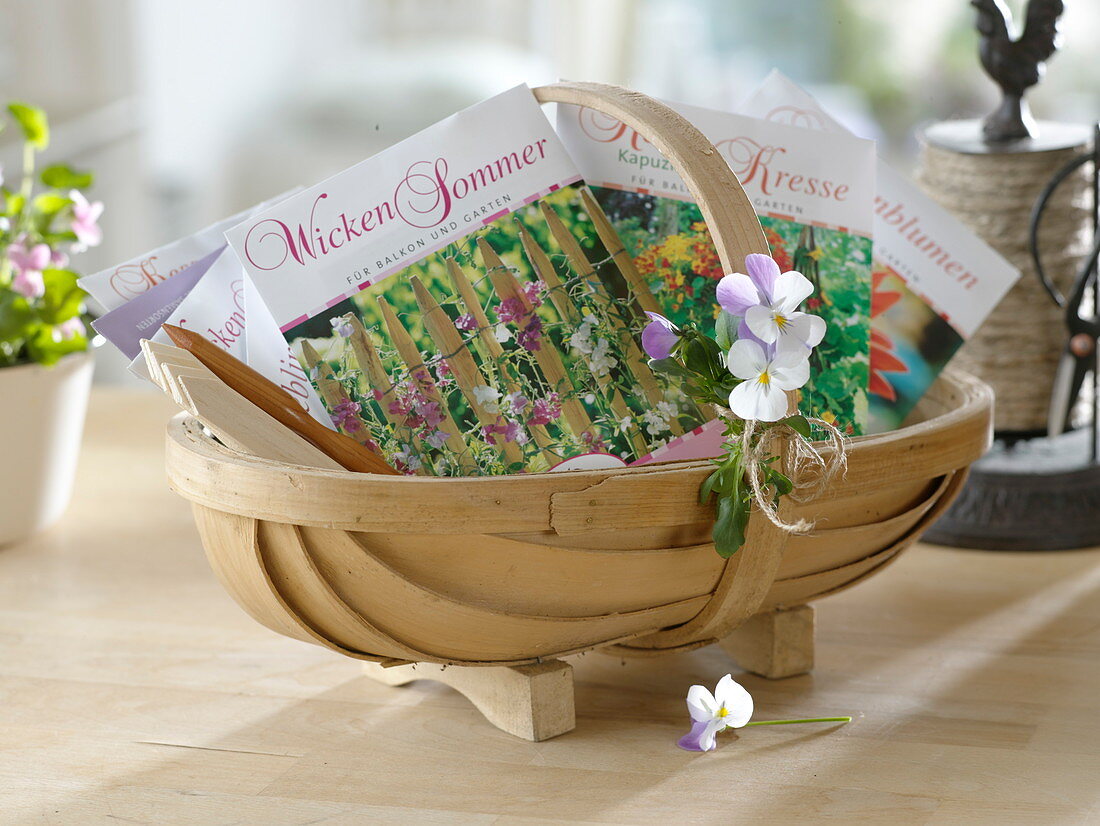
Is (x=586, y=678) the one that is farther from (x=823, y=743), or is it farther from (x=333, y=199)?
(x=333, y=199)

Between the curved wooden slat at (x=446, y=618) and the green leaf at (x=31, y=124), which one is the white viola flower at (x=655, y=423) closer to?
the curved wooden slat at (x=446, y=618)

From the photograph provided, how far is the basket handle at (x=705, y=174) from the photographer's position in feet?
1.87

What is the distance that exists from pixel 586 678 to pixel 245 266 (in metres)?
0.30

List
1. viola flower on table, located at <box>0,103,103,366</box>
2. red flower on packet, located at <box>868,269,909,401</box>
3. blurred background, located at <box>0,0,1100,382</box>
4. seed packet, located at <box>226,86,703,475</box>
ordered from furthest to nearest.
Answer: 1. blurred background, located at <box>0,0,1100,382</box>
2. viola flower on table, located at <box>0,103,103,366</box>
3. red flower on packet, located at <box>868,269,909,401</box>
4. seed packet, located at <box>226,86,703,475</box>

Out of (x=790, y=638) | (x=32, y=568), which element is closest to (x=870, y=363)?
(x=790, y=638)

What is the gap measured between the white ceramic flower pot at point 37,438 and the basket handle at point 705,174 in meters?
0.50

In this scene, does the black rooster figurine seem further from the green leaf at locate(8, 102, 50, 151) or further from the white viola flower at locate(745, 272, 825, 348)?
the green leaf at locate(8, 102, 50, 151)

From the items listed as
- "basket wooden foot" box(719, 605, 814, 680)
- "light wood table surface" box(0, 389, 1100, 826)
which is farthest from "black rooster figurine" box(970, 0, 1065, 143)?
"basket wooden foot" box(719, 605, 814, 680)

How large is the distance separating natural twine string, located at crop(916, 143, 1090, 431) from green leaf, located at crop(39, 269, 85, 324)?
65 cm

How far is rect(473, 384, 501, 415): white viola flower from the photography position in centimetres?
64

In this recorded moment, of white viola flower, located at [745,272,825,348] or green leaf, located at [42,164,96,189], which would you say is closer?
white viola flower, located at [745,272,825,348]

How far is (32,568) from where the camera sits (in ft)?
2.97

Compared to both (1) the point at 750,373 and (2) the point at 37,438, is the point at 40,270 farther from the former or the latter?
(1) the point at 750,373

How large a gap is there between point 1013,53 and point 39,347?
2.44 ft
